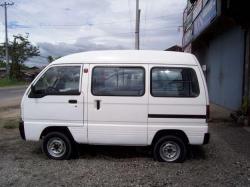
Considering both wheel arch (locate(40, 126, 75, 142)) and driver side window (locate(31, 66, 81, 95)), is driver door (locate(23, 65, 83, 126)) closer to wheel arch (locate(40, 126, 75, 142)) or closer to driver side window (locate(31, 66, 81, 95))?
driver side window (locate(31, 66, 81, 95))

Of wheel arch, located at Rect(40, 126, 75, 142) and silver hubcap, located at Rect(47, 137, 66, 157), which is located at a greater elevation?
wheel arch, located at Rect(40, 126, 75, 142)

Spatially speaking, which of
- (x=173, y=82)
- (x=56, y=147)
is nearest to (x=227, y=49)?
(x=173, y=82)

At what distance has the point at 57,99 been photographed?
23.3 ft

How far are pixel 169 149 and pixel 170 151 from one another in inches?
2.0

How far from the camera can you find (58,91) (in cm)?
714

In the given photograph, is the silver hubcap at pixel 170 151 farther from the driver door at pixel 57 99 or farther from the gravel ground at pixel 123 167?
the driver door at pixel 57 99

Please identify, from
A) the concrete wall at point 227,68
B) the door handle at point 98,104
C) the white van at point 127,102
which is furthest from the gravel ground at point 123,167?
the concrete wall at point 227,68


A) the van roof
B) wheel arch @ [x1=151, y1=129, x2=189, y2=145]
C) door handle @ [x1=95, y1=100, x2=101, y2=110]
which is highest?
the van roof

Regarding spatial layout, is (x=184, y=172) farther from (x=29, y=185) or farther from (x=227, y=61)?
(x=227, y=61)

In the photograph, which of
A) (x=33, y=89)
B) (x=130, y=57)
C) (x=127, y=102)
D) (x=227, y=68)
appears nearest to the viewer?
(x=127, y=102)

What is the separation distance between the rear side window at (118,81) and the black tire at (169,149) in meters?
0.99

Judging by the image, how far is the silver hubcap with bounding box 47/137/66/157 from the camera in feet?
23.8

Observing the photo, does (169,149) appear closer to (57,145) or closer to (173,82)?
(173,82)

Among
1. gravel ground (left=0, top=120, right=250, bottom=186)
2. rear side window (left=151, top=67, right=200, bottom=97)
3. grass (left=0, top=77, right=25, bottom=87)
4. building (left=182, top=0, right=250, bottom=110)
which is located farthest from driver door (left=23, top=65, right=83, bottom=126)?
grass (left=0, top=77, right=25, bottom=87)
